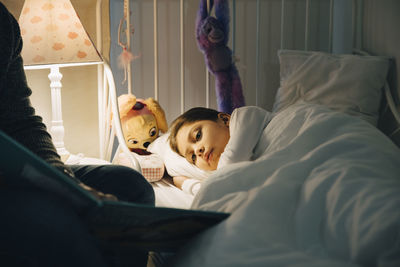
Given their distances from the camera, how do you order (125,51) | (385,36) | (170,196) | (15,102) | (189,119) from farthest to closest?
(125,51) → (385,36) → (189,119) → (170,196) → (15,102)

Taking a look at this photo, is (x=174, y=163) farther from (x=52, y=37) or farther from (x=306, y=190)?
(x=306, y=190)

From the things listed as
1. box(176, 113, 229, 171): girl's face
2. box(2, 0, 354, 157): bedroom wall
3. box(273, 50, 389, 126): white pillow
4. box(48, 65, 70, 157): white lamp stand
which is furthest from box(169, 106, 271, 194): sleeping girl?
box(2, 0, 354, 157): bedroom wall

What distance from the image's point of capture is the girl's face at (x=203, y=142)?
1565 millimetres

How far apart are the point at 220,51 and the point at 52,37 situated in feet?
2.41

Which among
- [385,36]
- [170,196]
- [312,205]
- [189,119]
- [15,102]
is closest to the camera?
[312,205]

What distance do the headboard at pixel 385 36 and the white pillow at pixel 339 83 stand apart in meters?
0.07

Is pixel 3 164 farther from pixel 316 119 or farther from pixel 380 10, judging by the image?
pixel 380 10

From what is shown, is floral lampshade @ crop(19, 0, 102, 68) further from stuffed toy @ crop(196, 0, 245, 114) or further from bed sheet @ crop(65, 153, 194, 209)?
stuffed toy @ crop(196, 0, 245, 114)

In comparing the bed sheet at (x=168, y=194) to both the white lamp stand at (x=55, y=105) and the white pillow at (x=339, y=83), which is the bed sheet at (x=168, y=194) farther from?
the white pillow at (x=339, y=83)

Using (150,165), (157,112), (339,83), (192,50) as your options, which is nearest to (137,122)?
(157,112)

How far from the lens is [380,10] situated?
6.38 ft

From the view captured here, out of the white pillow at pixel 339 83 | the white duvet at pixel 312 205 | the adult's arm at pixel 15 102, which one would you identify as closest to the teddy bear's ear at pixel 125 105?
the white pillow at pixel 339 83

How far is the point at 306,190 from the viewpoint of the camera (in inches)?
32.9

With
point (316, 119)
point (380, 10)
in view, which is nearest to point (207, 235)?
point (316, 119)
